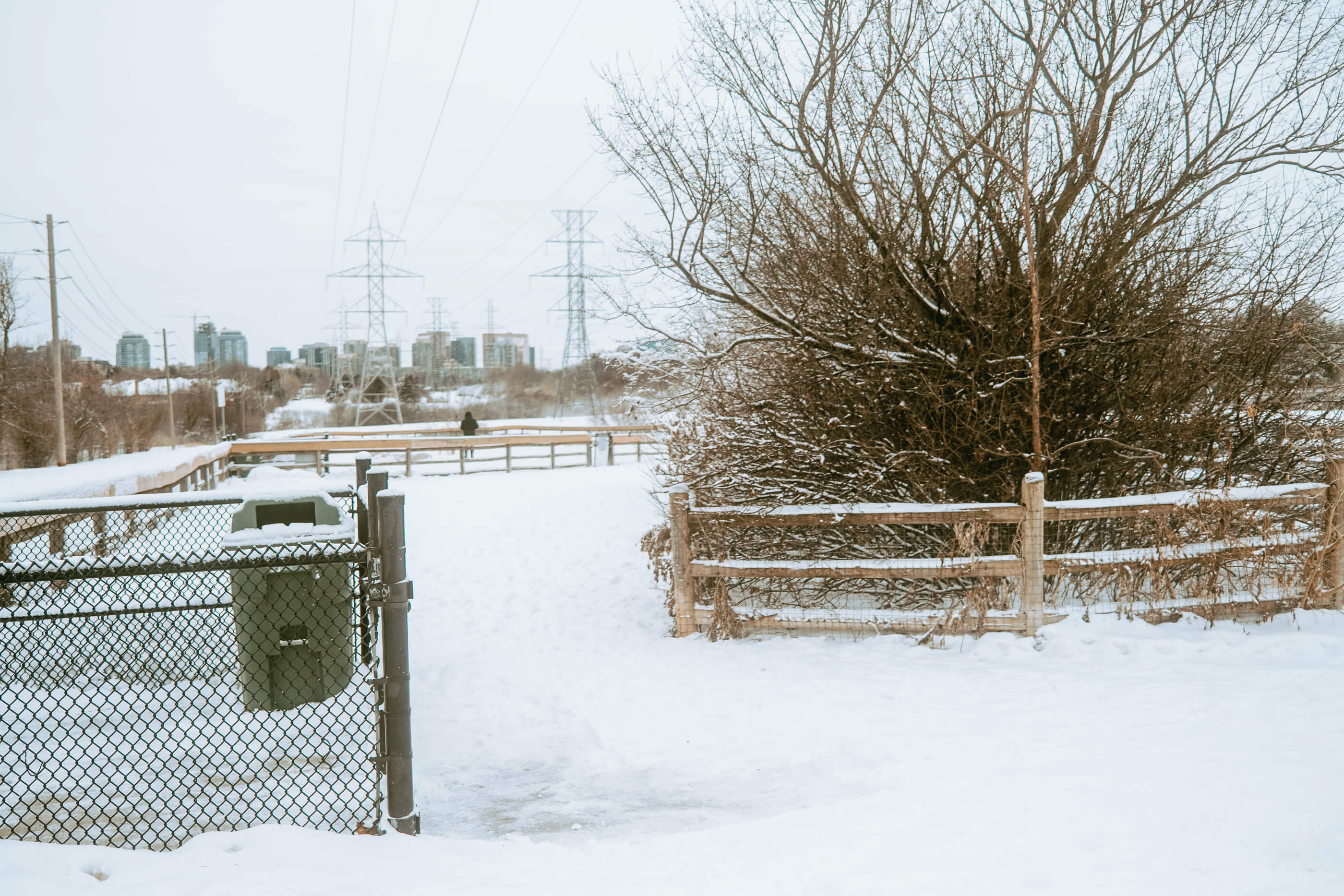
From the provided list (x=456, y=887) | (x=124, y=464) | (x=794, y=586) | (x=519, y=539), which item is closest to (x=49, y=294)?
(x=124, y=464)

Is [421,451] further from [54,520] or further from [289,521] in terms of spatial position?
[289,521]

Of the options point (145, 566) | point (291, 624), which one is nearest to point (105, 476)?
point (291, 624)

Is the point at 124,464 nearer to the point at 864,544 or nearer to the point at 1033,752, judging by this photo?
the point at 864,544

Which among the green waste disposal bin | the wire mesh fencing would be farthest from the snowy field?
the green waste disposal bin

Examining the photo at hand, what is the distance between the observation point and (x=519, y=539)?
12.0 meters

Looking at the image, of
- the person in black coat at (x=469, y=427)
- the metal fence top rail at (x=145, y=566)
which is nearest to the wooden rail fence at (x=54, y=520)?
the metal fence top rail at (x=145, y=566)

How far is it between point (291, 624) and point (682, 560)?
2.84 m

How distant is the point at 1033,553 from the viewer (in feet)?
20.6

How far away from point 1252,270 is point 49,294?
3657 centimetres

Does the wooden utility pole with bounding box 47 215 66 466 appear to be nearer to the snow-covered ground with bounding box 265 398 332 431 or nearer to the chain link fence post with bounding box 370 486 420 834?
the snow-covered ground with bounding box 265 398 332 431

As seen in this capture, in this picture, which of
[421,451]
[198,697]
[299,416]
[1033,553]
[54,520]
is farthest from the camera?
[299,416]

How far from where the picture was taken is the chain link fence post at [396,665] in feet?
11.3

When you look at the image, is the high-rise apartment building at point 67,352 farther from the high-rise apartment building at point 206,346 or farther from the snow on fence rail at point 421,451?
the snow on fence rail at point 421,451

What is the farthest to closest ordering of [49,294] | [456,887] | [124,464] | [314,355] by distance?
[314,355] → [49,294] → [124,464] → [456,887]
